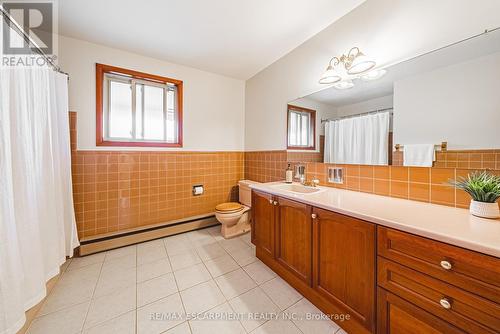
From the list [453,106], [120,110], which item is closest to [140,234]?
[120,110]

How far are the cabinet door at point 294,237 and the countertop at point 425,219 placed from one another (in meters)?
0.12

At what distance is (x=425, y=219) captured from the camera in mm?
910

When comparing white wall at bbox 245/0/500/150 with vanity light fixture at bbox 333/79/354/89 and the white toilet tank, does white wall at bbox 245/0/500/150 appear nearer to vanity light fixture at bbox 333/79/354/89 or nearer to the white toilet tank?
vanity light fixture at bbox 333/79/354/89

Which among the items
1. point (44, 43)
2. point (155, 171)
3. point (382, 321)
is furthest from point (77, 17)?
point (382, 321)

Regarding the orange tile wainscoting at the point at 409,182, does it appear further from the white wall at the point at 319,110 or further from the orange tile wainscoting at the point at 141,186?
the orange tile wainscoting at the point at 141,186

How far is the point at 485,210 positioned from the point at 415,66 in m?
0.98

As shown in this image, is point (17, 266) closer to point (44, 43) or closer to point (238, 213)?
point (238, 213)

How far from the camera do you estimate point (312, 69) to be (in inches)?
77.5

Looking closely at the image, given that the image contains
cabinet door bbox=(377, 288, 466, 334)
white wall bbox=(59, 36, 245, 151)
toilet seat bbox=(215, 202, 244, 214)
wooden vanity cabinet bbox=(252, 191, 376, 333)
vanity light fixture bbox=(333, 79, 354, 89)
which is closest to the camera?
cabinet door bbox=(377, 288, 466, 334)

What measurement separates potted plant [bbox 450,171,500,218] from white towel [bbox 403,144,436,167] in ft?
0.83

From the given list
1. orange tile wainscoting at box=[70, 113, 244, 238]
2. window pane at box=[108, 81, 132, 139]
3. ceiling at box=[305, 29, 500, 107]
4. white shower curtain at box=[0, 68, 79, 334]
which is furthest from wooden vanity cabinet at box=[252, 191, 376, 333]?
window pane at box=[108, 81, 132, 139]

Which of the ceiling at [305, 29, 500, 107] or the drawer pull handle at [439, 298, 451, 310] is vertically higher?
the ceiling at [305, 29, 500, 107]

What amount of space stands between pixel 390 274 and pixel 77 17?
10.0 ft

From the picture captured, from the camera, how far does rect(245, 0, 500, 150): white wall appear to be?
1108mm
